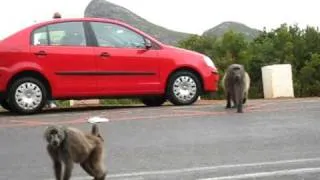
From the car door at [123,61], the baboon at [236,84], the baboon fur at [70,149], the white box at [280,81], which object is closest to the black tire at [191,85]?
the car door at [123,61]

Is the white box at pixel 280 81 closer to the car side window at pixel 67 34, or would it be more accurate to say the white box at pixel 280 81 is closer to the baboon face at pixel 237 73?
the baboon face at pixel 237 73

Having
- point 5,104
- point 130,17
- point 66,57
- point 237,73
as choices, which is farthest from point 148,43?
point 130,17

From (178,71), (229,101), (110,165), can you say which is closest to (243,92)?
(229,101)

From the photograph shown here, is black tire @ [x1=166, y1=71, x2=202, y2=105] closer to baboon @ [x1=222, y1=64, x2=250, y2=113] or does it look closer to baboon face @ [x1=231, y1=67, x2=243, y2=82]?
baboon @ [x1=222, y1=64, x2=250, y2=113]

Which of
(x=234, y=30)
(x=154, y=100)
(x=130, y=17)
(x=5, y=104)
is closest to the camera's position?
(x=5, y=104)

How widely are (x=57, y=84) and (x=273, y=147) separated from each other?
18.4 feet

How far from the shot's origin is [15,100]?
13.4 meters

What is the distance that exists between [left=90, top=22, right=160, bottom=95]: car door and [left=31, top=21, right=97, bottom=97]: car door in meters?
0.22

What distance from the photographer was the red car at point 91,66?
13.5m

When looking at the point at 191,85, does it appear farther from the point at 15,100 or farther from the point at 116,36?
the point at 15,100

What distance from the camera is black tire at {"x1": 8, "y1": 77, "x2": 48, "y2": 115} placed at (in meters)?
13.4

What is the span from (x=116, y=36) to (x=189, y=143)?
510 cm

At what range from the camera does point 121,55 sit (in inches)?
565

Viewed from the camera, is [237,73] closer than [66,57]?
No
